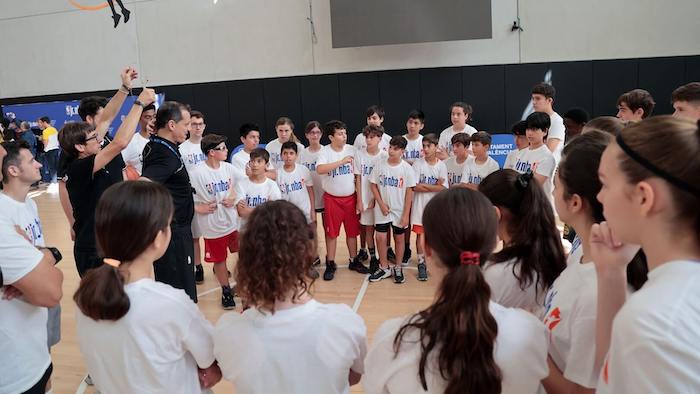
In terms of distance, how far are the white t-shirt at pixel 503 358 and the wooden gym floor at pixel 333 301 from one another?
1.84 meters

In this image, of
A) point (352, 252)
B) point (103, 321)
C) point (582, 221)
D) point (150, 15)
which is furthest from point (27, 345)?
point (150, 15)

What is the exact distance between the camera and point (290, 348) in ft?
4.66

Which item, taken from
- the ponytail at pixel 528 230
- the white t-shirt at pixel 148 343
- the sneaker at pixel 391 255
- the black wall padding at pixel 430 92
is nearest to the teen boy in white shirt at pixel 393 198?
the sneaker at pixel 391 255

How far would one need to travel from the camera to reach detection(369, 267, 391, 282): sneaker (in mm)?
4883

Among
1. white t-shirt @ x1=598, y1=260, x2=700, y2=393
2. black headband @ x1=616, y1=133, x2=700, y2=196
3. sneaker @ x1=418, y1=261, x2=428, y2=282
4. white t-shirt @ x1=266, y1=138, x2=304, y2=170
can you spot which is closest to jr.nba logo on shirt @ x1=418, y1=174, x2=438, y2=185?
sneaker @ x1=418, y1=261, x2=428, y2=282

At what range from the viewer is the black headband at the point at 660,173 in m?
0.93

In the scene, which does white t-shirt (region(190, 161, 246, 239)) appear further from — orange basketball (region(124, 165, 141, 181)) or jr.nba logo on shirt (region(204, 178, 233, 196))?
orange basketball (region(124, 165, 141, 181))

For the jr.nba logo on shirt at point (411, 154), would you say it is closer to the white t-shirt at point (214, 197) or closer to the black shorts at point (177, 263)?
the white t-shirt at point (214, 197)

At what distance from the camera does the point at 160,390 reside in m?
1.56

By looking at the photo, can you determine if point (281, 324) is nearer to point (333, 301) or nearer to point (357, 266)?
point (333, 301)

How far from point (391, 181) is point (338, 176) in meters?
0.57

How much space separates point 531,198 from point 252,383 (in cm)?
115

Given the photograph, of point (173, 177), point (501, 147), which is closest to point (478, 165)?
point (173, 177)

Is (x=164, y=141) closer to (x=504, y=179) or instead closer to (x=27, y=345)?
(x=27, y=345)
